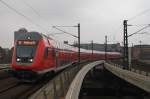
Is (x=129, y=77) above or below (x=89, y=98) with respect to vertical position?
above

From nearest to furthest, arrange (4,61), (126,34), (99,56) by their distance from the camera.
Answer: (126,34) → (4,61) → (99,56)

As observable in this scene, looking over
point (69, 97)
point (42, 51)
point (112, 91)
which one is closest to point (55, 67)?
point (42, 51)

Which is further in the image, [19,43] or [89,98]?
[89,98]

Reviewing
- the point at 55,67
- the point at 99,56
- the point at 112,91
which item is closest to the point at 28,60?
the point at 55,67

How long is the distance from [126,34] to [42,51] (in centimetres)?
2406

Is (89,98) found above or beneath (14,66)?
beneath

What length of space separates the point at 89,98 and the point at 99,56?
204ft

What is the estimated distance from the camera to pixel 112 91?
64.1 meters

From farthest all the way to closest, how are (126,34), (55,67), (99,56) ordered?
(99,56)
(126,34)
(55,67)

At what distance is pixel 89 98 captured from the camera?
53875mm

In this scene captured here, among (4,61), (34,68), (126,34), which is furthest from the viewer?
(4,61)

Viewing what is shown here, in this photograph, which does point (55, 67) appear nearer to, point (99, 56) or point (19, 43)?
point (19, 43)

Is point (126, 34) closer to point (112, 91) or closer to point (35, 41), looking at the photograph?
point (112, 91)

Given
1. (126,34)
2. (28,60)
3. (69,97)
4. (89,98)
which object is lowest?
(89,98)
